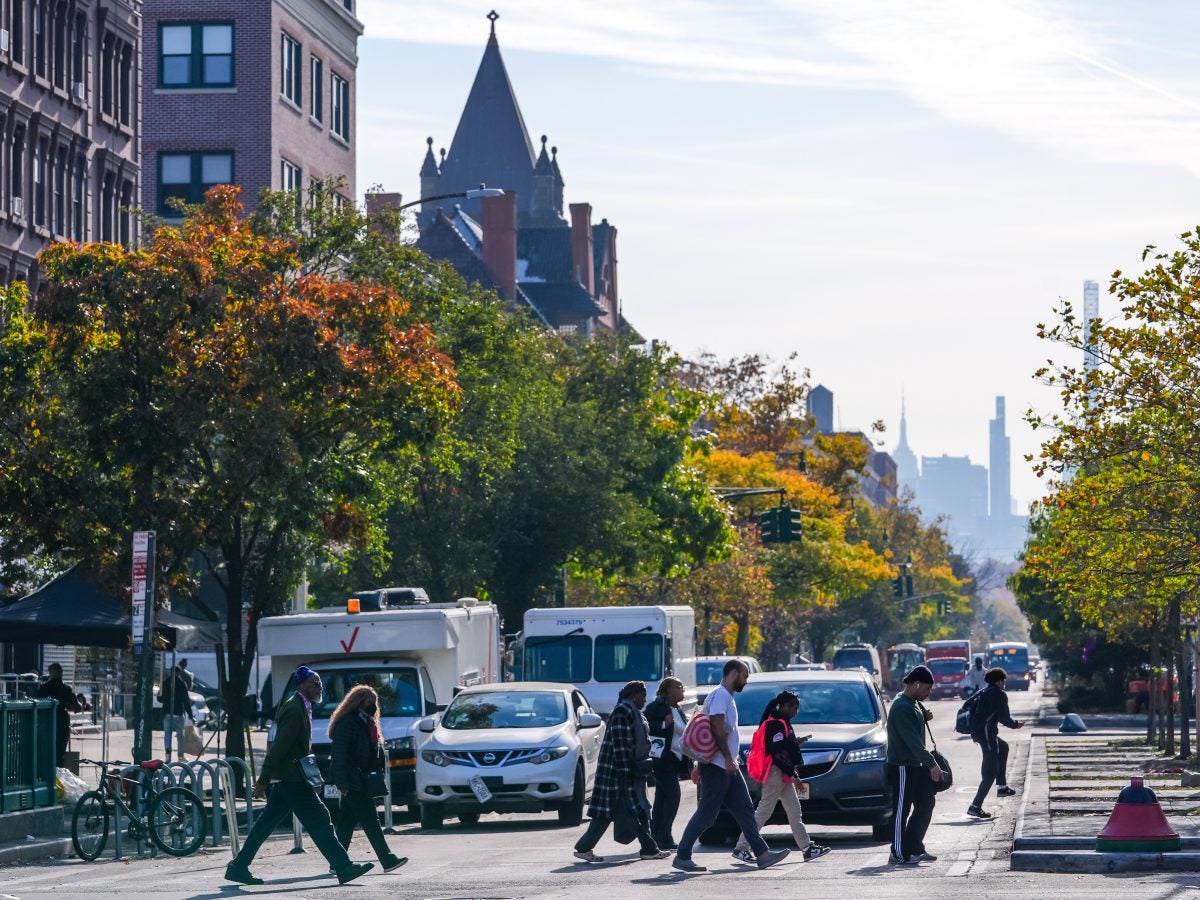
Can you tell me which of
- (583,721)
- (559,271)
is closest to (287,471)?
(583,721)

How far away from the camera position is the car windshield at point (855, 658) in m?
82.9

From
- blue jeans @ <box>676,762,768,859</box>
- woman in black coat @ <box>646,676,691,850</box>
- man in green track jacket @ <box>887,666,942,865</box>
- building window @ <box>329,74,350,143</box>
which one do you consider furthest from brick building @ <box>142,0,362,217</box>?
man in green track jacket @ <box>887,666,942,865</box>

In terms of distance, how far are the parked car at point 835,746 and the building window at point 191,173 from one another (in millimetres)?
37853

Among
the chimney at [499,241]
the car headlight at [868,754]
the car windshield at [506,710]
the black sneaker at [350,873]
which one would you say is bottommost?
the black sneaker at [350,873]

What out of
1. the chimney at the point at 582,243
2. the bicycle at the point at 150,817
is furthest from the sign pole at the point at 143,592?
the chimney at the point at 582,243

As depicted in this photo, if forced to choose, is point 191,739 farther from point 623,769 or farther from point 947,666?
point 947,666

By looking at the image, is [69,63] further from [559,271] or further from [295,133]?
[559,271]

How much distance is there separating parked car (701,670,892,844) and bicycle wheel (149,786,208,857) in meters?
4.84

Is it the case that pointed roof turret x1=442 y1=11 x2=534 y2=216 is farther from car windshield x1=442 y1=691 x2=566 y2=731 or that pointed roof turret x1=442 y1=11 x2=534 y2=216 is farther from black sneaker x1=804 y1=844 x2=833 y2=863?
black sneaker x1=804 y1=844 x2=833 y2=863

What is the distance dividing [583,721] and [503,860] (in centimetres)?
466

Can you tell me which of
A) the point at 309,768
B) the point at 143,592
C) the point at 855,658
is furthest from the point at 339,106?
the point at 309,768

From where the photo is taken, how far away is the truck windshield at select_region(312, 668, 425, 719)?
27.5 meters

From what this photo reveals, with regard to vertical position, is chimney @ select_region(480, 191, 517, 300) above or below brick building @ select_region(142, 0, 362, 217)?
above

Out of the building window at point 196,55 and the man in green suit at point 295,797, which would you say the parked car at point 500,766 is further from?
the building window at point 196,55
